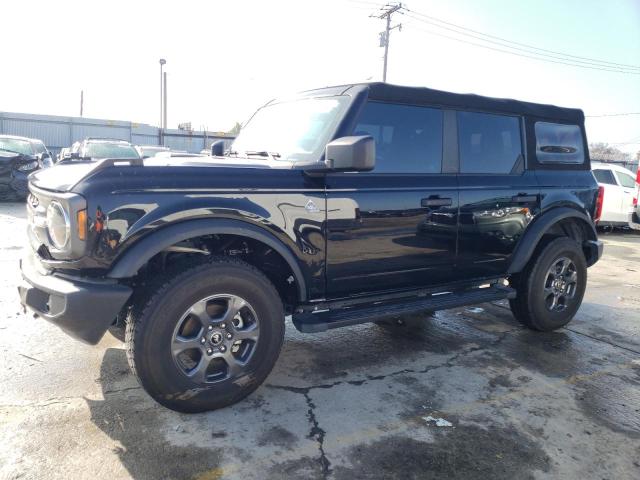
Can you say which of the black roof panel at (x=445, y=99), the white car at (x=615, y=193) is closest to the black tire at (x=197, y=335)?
the black roof panel at (x=445, y=99)

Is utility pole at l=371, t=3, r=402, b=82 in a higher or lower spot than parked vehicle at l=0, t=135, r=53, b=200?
higher

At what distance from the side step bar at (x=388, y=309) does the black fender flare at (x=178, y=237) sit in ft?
1.57

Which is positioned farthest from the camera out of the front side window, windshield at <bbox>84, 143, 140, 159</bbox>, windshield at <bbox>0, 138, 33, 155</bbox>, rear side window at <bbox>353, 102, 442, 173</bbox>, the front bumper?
windshield at <bbox>84, 143, 140, 159</bbox>

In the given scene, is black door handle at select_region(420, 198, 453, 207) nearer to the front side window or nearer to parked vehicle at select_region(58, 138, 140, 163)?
parked vehicle at select_region(58, 138, 140, 163)

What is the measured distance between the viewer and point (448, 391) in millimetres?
3500

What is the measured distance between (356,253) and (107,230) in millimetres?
1596

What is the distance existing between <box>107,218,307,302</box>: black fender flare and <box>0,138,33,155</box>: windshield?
11.2 metres

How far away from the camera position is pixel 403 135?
3785 mm

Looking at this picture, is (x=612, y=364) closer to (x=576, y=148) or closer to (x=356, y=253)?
(x=576, y=148)

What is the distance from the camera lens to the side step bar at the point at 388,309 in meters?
3.27

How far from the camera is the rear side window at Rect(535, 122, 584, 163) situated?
4617 millimetres

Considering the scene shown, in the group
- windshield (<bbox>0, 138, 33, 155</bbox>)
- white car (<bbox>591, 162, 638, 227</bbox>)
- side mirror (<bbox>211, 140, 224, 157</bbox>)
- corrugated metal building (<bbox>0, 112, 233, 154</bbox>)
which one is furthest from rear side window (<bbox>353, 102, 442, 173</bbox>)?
corrugated metal building (<bbox>0, 112, 233, 154</bbox>)

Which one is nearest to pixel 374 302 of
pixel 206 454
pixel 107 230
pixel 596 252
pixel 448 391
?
pixel 448 391

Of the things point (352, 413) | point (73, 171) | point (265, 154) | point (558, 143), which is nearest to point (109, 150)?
point (265, 154)
